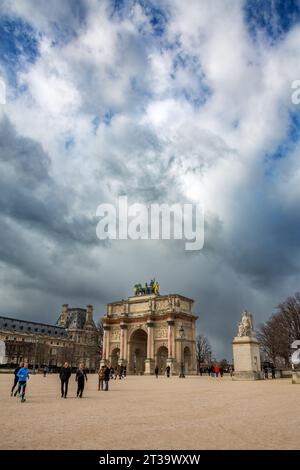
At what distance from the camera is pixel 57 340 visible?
132 meters

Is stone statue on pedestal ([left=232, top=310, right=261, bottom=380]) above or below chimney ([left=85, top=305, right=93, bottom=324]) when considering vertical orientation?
below

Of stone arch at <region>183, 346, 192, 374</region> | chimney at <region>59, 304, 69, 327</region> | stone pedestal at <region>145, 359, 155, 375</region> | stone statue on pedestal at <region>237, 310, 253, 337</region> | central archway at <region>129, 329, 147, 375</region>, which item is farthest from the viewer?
chimney at <region>59, 304, 69, 327</region>

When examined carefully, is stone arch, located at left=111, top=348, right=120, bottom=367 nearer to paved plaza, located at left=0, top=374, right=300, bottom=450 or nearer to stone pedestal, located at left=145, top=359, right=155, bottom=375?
stone pedestal, located at left=145, top=359, right=155, bottom=375

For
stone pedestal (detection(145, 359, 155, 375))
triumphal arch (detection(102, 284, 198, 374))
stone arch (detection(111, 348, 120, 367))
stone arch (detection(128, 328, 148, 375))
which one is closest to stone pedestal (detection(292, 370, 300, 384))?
triumphal arch (detection(102, 284, 198, 374))

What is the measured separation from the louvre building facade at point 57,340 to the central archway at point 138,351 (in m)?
22.5

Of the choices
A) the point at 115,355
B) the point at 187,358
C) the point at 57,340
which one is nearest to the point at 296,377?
the point at 187,358

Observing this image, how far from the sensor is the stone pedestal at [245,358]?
35559 mm

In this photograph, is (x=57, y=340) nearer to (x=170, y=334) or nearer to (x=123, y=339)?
(x=123, y=339)

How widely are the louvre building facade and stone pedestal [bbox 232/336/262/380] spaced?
67.9 metres

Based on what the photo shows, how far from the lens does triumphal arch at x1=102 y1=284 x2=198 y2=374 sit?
70.7 metres

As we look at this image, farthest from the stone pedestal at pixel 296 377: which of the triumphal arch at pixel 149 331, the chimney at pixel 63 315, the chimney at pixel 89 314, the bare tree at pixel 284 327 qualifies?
the chimney at pixel 63 315

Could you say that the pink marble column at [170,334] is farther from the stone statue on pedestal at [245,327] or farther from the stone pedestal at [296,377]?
the stone pedestal at [296,377]
